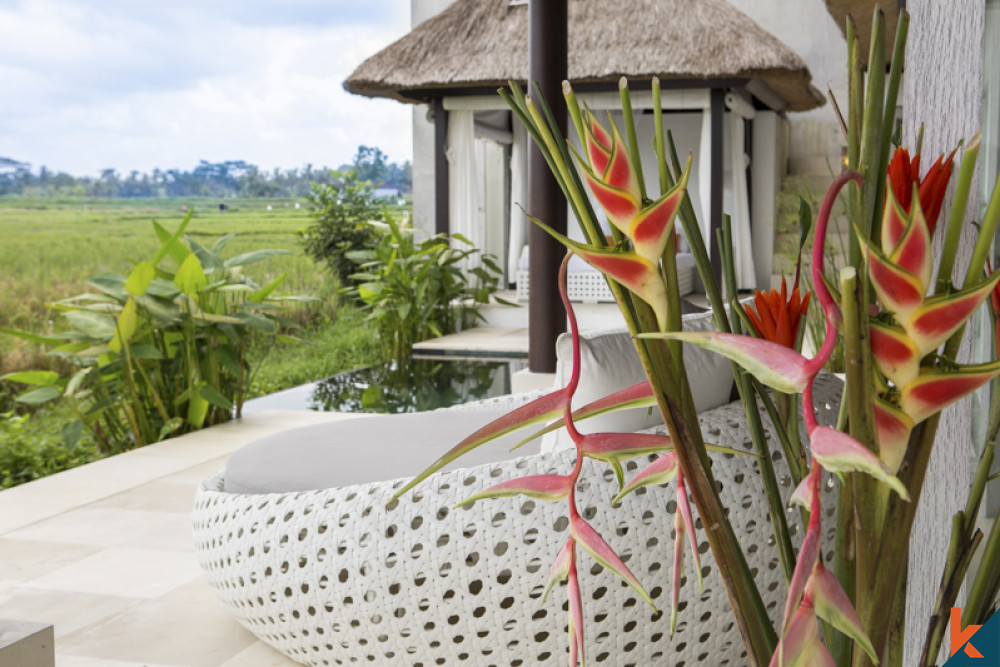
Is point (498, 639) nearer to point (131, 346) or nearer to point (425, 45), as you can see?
point (131, 346)

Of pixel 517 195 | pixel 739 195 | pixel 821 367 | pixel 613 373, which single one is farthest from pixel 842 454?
pixel 517 195

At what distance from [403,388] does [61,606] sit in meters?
3.62

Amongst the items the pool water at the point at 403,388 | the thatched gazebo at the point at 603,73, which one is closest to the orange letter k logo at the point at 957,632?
the pool water at the point at 403,388

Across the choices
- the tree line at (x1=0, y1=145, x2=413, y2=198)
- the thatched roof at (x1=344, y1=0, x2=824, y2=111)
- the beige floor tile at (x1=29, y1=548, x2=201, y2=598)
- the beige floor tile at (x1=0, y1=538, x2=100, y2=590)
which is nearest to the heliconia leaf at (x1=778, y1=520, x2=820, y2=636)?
the beige floor tile at (x1=29, y1=548, x2=201, y2=598)

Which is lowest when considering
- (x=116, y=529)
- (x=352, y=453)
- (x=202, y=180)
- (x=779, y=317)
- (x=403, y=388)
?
(x=403, y=388)

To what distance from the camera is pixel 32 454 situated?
4176 millimetres

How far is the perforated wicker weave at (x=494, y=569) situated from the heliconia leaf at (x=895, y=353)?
3.83 ft

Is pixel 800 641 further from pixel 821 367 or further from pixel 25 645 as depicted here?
pixel 25 645

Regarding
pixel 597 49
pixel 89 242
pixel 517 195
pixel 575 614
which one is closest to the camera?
pixel 575 614

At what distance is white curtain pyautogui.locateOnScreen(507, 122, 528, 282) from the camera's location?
10.1m

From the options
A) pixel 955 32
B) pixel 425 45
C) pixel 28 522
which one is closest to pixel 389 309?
pixel 425 45

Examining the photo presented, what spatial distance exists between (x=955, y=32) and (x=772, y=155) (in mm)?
10392

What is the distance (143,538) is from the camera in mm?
2963

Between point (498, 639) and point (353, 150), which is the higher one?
point (353, 150)
